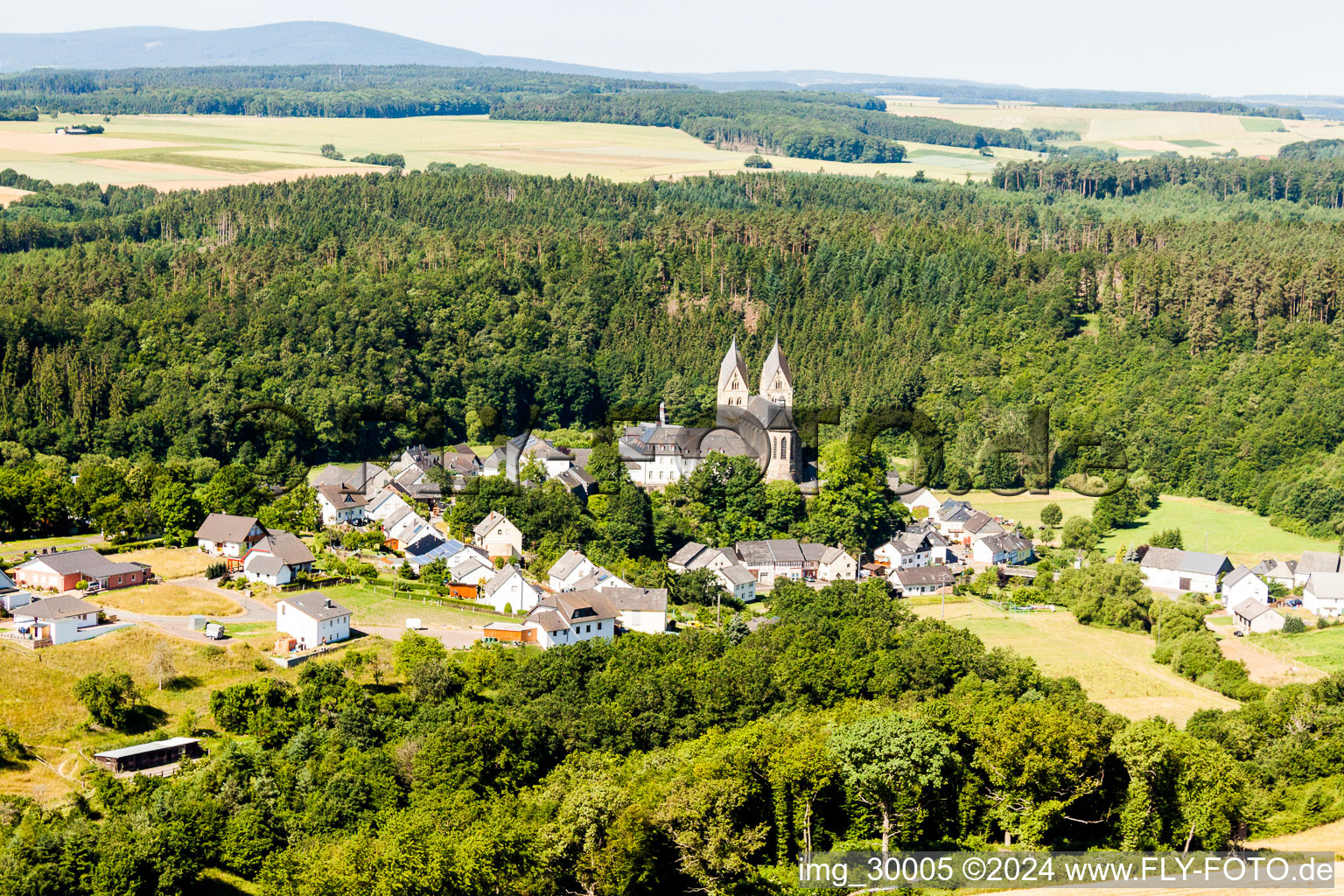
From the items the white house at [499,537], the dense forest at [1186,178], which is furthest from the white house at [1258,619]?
the dense forest at [1186,178]

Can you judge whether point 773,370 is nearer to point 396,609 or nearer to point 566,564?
point 566,564

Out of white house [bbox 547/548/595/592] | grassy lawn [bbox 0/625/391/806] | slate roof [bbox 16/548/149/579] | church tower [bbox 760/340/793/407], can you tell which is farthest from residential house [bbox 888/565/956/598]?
slate roof [bbox 16/548/149/579]

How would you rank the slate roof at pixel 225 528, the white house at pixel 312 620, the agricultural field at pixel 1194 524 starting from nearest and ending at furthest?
the white house at pixel 312 620
the slate roof at pixel 225 528
the agricultural field at pixel 1194 524

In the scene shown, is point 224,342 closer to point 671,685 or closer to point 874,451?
point 874,451

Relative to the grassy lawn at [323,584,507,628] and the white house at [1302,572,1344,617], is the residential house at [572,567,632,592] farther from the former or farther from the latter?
the white house at [1302,572,1344,617]

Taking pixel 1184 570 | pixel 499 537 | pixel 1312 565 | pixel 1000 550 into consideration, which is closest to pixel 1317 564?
pixel 1312 565

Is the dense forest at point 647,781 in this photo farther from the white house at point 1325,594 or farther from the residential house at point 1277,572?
the residential house at point 1277,572
